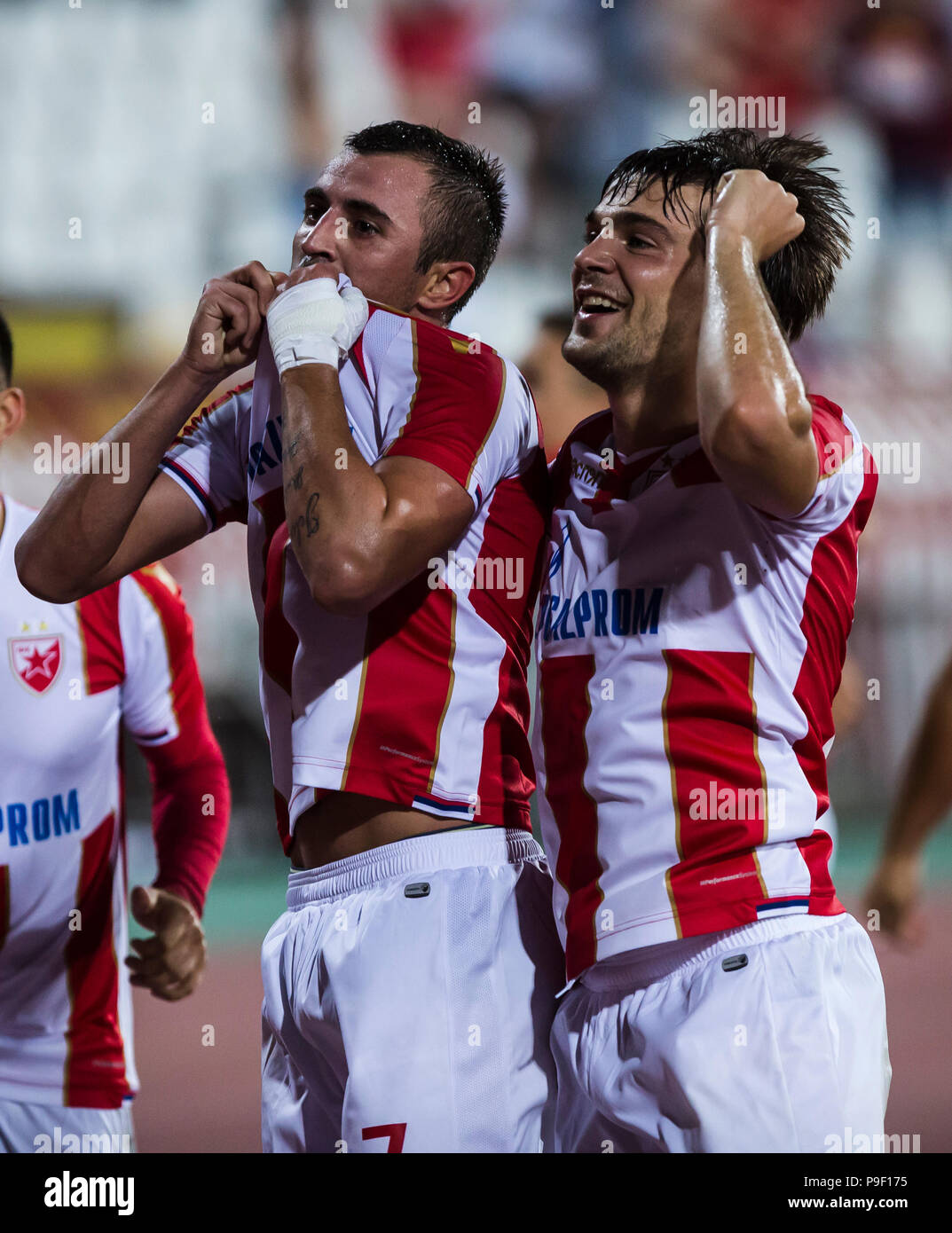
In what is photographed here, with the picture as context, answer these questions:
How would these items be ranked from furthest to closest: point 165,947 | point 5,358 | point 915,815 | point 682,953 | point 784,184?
point 5,358, point 165,947, point 915,815, point 784,184, point 682,953

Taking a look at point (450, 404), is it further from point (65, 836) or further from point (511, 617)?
point (65, 836)

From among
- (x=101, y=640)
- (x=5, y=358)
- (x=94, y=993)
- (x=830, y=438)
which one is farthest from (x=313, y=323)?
(x=94, y=993)

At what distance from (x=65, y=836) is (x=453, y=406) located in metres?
1.51

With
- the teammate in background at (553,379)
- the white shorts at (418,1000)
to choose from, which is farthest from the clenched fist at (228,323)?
the teammate in background at (553,379)

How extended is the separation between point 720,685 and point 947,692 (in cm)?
95

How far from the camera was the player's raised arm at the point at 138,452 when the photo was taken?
229cm

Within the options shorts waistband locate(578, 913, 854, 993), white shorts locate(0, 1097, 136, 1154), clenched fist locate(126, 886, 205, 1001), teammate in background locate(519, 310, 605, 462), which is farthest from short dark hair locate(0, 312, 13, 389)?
shorts waistband locate(578, 913, 854, 993)

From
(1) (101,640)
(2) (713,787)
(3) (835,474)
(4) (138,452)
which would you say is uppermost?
(4) (138,452)

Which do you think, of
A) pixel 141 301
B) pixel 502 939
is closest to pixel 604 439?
pixel 502 939

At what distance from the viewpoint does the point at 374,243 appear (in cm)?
249

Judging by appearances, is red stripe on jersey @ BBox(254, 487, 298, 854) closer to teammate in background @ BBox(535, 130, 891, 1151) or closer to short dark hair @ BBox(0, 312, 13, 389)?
teammate in background @ BBox(535, 130, 891, 1151)

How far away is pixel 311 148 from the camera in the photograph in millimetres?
8406

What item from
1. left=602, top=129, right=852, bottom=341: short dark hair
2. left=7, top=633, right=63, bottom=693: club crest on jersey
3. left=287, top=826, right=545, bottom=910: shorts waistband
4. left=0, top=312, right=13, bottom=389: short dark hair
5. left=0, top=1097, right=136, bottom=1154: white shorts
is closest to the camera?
left=287, top=826, right=545, bottom=910: shorts waistband

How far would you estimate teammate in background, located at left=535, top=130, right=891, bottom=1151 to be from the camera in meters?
1.99
